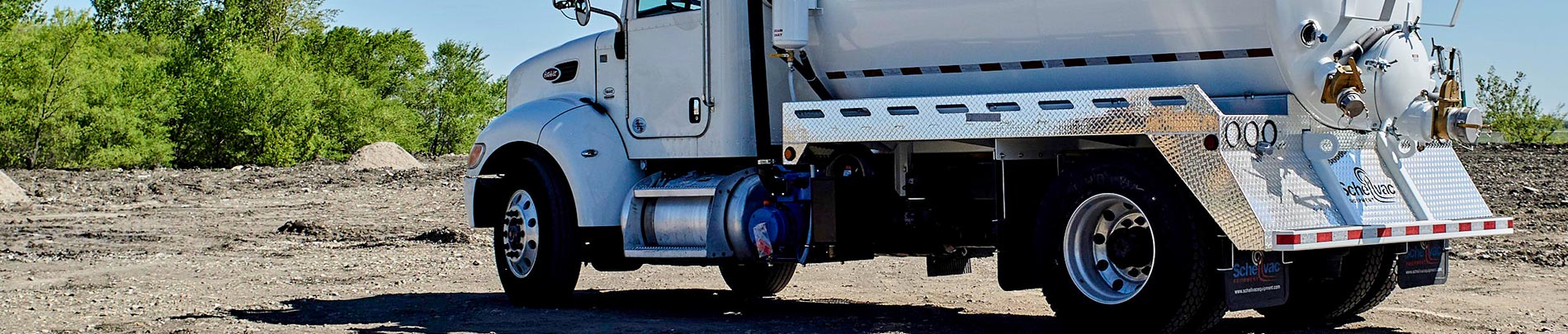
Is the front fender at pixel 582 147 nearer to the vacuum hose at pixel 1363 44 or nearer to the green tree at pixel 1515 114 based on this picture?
the vacuum hose at pixel 1363 44

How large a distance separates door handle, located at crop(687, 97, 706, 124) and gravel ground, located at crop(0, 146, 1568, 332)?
1.36 metres

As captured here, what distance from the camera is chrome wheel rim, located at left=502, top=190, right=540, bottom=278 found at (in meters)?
12.1

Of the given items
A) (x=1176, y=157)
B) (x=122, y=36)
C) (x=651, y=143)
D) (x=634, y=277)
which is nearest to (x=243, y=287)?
(x=634, y=277)

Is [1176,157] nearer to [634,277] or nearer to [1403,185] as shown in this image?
[1403,185]

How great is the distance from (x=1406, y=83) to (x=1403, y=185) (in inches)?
21.7

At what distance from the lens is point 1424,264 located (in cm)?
881

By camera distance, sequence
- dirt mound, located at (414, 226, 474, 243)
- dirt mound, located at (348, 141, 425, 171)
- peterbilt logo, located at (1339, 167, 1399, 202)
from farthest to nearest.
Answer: dirt mound, located at (348, 141, 425, 171) < dirt mound, located at (414, 226, 474, 243) < peterbilt logo, located at (1339, 167, 1399, 202)

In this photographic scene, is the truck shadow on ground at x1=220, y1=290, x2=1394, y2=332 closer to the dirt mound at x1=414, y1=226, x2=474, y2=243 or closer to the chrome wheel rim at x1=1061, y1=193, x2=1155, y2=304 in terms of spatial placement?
the chrome wheel rim at x1=1061, y1=193, x2=1155, y2=304

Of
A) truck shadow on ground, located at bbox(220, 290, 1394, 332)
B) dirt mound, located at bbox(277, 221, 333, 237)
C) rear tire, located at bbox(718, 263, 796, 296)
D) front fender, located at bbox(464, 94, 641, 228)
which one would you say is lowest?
truck shadow on ground, located at bbox(220, 290, 1394, 332)

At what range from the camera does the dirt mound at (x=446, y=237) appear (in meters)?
19.3

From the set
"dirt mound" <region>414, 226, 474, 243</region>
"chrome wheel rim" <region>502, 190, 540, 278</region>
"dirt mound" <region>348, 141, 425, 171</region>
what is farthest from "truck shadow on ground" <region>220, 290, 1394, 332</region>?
"dirt mound" <region>348, 141, 425, 171</region>

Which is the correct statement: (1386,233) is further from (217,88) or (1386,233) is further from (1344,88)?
(217,88)

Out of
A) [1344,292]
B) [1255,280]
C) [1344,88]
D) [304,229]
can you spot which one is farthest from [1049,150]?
[304,229]

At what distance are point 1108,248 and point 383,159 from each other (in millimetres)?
32158
